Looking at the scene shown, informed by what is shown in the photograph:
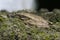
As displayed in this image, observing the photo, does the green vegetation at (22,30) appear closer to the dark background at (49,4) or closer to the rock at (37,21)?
the rock at (37,21)

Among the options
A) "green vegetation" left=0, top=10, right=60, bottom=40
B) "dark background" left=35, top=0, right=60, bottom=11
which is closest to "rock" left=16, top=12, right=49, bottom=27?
"green vegetation" left=0, top=10, right=60, bottom=40

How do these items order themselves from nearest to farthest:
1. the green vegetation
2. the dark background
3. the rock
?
the green vegetation < the rock < the dark background

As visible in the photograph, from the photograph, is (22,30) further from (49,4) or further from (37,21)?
(49,4)

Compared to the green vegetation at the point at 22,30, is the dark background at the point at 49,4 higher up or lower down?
lower down

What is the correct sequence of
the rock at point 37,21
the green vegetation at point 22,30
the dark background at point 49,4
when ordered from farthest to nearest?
the dark background at point 49,4
the rock at point 37,21
the green vegetation at point 22,30

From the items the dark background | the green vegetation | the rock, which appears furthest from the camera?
the dark background

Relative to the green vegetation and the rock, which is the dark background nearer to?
the rock

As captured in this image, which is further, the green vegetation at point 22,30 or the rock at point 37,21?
the rock at point 37,21

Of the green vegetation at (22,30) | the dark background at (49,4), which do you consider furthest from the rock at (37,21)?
the dark background at (49,4)
